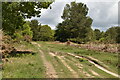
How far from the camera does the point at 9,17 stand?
890 inches

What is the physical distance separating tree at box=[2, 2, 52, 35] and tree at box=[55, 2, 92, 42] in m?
45.6

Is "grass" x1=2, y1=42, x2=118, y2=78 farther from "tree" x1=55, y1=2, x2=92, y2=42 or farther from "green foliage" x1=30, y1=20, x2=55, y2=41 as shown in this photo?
"green foliage" x1=30, y1=20, x2=55, y2=41

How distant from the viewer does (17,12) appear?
24.8m

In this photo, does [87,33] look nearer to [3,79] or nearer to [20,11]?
[20,11]

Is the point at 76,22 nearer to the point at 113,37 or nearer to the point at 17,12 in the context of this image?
the point at 113,37

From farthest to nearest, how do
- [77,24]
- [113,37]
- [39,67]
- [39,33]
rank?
[39,33] < [113,37] < [77,24] < [39,67]


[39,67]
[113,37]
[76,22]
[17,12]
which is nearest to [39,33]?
[76,22]

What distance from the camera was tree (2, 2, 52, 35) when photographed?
21.2m

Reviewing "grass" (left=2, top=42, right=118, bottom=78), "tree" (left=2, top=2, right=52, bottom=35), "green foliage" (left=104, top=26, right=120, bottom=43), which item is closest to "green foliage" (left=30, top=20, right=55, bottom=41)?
"green foliage" (left=104, top=26, right=120, bottom=43)

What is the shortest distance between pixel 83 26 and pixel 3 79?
5916cm

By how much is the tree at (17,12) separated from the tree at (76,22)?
45621 millimetres

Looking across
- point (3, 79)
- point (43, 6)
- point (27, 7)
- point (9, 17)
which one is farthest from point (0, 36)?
point (3, 79)

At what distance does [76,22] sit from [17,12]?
159 ft

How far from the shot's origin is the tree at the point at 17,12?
21.2 metres
